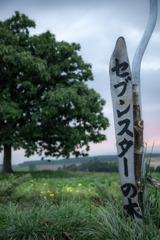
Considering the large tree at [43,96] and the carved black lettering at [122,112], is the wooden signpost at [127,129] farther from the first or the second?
the large tree at [43,96]

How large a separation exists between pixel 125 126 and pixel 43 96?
12696 mm

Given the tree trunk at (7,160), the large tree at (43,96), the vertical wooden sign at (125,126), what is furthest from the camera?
the tree trunk at (7,160)

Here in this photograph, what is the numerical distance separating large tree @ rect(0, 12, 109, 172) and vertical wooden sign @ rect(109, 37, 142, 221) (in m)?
9.94

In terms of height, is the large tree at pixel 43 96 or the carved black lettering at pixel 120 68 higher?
the large tree at pixel 43 96

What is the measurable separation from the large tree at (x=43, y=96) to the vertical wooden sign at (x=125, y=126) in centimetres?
994

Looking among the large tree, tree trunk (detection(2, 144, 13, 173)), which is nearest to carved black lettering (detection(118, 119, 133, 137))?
the large tree

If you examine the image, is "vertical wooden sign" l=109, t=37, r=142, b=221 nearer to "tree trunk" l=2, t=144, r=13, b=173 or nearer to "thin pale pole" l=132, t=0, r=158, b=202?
"thin pale pole" l=132, t=0, r=158, b=202

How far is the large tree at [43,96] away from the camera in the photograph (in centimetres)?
1413

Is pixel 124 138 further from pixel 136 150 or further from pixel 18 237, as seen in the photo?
pixel 18 237

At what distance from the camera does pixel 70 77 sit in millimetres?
16875

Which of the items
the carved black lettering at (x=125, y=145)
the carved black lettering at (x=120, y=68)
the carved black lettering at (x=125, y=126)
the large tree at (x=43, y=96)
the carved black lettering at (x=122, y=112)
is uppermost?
the large tree at (x=43, y=96)

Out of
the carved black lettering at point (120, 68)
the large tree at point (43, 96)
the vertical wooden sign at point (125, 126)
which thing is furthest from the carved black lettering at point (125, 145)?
the large tree at point (43, 96)

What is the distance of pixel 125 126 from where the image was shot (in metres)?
3.46

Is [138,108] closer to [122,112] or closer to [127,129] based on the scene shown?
[122,112]
